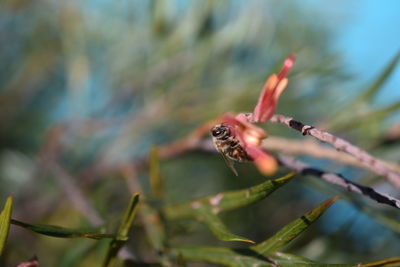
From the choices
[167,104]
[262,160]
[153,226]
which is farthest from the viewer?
[167,104]

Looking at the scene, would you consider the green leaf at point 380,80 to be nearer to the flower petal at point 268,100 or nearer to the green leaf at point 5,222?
the flower petal at point 268,100

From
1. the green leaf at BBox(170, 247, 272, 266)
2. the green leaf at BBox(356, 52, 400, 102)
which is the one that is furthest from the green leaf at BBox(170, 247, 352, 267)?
the green leaf at BBox(356, 52, 400, 102)

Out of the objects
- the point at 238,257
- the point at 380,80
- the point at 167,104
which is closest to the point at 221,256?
the point at 238,257

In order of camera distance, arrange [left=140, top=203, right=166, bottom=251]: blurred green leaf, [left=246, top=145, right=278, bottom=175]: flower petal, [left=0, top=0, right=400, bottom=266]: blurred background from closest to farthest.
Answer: [left=246, top=145, right=278, bottom=175]: flower petal < [left=140, top=203, right=166, bottom=251]: blurred green leaf < [left=0, top=0, right=400, bottom=266]: blurred background

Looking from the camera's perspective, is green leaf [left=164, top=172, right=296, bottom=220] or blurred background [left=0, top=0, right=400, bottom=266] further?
blurred background [left=0, top=0, right=400, bottom=266]

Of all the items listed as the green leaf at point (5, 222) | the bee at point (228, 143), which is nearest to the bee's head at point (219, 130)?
the bee at point (228, 143)

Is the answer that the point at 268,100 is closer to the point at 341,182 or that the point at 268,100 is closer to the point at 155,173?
the point at 341,182

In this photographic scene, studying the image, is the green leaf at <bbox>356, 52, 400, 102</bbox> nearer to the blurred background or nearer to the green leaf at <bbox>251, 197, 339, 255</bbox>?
the blurred background
